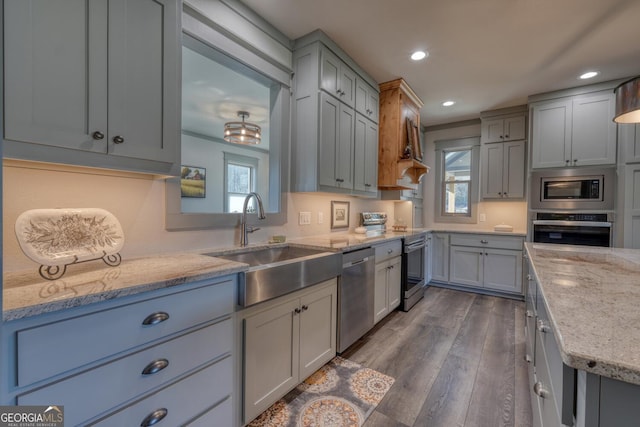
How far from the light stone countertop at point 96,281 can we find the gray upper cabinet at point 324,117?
130 cm

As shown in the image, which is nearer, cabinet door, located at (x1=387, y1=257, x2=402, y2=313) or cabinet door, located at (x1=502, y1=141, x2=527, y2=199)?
cabinet door, located at (x1=387, y1=257, x2=402, y2=313)

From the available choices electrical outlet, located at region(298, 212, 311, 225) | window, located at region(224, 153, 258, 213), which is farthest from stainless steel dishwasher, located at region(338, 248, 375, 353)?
window, located at region(224, 153, 258, 213)

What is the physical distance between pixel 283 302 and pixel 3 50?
5.12 feet

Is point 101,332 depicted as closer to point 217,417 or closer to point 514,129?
point 217,417

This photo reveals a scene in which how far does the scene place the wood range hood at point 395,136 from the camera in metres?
3.30

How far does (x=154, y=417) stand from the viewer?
1.04 meters

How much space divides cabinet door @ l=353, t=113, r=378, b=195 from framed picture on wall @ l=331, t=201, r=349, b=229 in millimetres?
307

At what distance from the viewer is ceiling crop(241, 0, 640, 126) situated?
2.01 m

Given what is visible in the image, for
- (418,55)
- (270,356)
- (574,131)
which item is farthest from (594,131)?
(270,356)

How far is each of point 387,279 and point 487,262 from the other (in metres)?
1.95

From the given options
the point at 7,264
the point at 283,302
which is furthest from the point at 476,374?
the point at 7,264

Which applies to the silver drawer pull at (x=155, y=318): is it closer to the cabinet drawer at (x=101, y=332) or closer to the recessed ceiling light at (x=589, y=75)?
the cabinet drawer at (x=101, y=332)

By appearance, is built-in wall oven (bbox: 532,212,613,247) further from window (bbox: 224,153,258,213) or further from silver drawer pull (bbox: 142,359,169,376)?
window (bbox: 224,153,258,213)

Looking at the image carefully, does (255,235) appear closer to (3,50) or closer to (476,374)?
(3,50)
